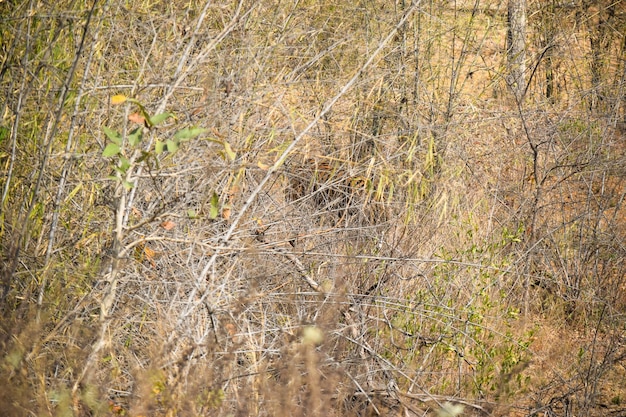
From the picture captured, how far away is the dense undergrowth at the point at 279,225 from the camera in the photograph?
271 cm

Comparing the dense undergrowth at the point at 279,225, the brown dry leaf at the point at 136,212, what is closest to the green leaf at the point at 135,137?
the dense undergrowth at the point at 279,225

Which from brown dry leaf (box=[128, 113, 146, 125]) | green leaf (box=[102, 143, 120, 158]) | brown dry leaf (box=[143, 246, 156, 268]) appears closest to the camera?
green leaf (box=[102, 143, 120, 158])

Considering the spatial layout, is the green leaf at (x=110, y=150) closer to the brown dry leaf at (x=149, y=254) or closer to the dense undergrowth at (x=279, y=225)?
the dense undergrowth at (x=279, y=225)

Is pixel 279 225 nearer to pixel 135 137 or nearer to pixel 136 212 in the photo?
pixel 136 212

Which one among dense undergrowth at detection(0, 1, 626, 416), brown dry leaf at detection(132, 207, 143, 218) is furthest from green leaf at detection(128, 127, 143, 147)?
brown dry leaf at detection(132, 207, 143, 218)

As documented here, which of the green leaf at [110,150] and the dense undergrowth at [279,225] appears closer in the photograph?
the green leaf at [110,150]

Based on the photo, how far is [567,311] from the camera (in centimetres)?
518

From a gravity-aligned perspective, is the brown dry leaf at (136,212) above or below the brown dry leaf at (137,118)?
below

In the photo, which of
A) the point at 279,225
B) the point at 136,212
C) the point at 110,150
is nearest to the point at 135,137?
the point at 110,150

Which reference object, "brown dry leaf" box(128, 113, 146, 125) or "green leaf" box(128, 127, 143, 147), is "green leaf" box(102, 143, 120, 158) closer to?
"green leaf" box(128, 127, 143, 147)

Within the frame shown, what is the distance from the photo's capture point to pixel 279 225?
395 cm

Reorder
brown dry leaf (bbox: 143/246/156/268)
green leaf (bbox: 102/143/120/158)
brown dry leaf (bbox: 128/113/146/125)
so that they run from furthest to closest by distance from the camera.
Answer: brown dry leaf (bbox: 143/246/156/268) → brown dry leaf (bbox: 128/113/146/125) → green leaf (bbox: 102/143/120/158)

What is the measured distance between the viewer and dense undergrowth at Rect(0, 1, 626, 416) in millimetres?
2709

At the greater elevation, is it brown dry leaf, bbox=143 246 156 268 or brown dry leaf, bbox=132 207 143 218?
brown dry leaf, bbox=132 207 143 218
